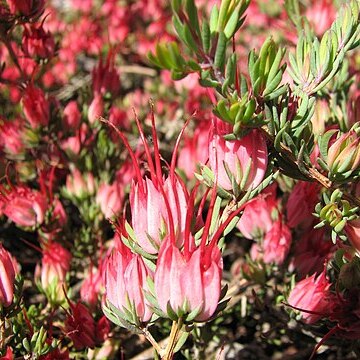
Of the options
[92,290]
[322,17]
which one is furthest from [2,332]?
[322,17]

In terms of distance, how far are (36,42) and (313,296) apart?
49.0 inches

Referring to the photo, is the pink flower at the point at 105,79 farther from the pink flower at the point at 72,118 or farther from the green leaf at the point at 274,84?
the green leaf at the point at 274,84

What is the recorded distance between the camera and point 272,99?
105 cm

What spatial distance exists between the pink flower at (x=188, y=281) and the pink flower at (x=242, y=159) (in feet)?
0.53

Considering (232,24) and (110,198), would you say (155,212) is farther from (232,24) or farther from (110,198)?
(110,198)

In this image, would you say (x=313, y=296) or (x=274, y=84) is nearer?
(x=274, y=84)

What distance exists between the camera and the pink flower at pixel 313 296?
134 cm

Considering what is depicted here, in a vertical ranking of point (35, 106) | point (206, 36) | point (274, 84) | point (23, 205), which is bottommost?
point (23, 205)

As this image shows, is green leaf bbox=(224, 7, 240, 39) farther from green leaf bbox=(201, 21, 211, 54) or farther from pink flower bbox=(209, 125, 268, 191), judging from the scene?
pink flower bbox=(209, 125, 268, 191)

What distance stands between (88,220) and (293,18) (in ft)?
3.27

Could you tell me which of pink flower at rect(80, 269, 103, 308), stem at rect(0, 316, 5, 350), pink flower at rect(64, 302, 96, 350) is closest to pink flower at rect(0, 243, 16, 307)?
stem at rect(0, 316, 5, 350)

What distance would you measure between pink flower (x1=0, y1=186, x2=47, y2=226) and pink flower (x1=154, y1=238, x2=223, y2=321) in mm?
873

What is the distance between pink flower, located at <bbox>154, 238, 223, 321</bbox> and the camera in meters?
0.95

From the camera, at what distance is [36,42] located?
184 centimetres
